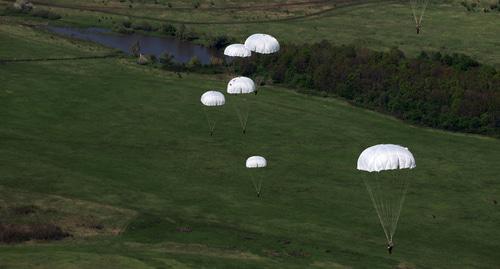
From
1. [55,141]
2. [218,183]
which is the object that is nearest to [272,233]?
[218,183]

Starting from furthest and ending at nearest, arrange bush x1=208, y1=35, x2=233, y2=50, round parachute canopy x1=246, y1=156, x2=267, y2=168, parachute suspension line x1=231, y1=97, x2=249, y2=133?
1. bush x1=208, y1=35, x2=233, y2=50
2. parachute suspension line x1=231, y1=97, x2=249, y2=133
3. round parachute canopy x1=246, y1=156, x2=267, y2=168

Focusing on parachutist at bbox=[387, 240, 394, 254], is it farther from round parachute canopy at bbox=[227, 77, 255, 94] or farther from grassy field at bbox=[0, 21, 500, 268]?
round parachute canopy at bbox=[227, 77, 255, 94]

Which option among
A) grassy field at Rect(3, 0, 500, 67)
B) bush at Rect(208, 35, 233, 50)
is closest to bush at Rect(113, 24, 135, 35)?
grassy field at Rect(3, 0, 500, 67)

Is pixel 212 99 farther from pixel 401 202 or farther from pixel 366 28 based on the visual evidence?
pixel 366 28

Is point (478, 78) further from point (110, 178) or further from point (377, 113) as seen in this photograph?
point (110, 178)

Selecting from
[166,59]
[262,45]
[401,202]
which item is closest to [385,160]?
[401,202]

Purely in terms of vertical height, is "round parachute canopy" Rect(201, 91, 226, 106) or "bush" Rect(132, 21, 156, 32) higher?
"round parachute canopy" Rect(201, 91, 226, 106)

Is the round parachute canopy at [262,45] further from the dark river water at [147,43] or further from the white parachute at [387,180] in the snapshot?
the dark river water at [147,43]

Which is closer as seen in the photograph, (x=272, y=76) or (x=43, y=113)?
(x=43, y=113)
